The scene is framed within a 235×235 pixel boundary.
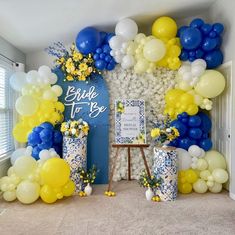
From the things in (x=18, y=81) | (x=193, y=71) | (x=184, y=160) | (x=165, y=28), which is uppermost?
(x=165, y=28)

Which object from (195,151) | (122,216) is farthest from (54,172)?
(195,151)

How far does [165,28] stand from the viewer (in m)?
3.83

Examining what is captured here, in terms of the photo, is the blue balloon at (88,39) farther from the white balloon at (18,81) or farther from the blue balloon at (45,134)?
the blue balloon at (45,134)

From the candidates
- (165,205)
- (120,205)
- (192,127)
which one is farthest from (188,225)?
(192,127)

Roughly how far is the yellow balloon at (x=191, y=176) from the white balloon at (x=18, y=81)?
274 cm

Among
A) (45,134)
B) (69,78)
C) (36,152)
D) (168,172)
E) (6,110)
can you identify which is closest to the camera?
(168,172)

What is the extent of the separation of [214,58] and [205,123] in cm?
99

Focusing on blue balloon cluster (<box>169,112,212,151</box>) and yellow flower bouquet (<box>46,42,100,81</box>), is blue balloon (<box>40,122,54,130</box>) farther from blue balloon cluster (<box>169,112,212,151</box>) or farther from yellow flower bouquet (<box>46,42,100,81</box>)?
blue balloon cluster (<box>169,112,212,151</box>)

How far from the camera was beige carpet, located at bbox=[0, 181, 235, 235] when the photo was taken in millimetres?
2615

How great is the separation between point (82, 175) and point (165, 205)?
1.23 meters

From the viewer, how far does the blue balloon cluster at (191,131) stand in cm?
382

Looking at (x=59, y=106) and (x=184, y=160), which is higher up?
(x=59, y=106)

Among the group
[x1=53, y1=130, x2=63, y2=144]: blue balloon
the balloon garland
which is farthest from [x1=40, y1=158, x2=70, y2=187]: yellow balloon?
[x1=53, y1=130, x2=63, y2=144]: blue balloon

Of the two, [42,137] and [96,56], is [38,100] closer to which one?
[42,137]
